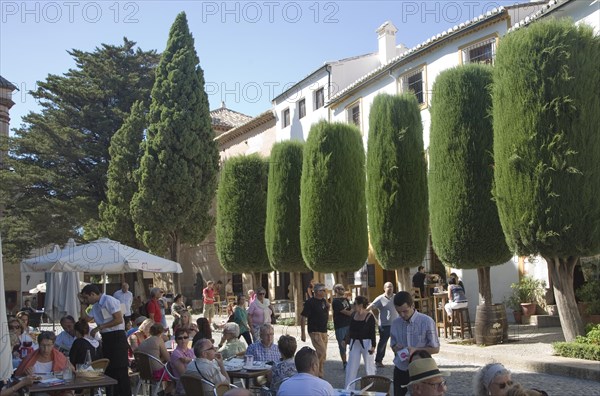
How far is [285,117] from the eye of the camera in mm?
35969

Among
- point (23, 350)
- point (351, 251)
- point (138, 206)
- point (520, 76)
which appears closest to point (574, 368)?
point (520, 76)

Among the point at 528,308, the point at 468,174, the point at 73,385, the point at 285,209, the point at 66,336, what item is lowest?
the point at 73,385

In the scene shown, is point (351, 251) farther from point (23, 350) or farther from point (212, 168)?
point (212, 168)

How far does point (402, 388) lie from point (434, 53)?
1833 centimetres

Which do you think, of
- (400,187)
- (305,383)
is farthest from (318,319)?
(400,187)

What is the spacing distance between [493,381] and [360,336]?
553 centimetres

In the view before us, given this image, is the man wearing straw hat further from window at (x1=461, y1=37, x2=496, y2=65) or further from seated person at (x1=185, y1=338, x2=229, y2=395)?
window at (x1=461, y1=37, x2=496, y2=65)

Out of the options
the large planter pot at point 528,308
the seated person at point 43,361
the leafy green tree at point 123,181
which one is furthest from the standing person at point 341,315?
the leafy green tree at point 123,181

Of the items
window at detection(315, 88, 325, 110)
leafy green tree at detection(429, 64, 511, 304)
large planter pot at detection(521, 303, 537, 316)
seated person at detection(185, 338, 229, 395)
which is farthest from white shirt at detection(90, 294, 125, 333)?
window at detection(315, 88, 325, 110)

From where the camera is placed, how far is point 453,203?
1652cm

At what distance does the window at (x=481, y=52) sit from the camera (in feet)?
70.4

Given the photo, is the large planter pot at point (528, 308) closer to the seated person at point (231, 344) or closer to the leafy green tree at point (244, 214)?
the seated person at point (231, 344)

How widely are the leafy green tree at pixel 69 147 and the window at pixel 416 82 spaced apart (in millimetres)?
20542

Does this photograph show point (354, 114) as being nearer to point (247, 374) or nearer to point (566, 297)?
point (566, 297)
